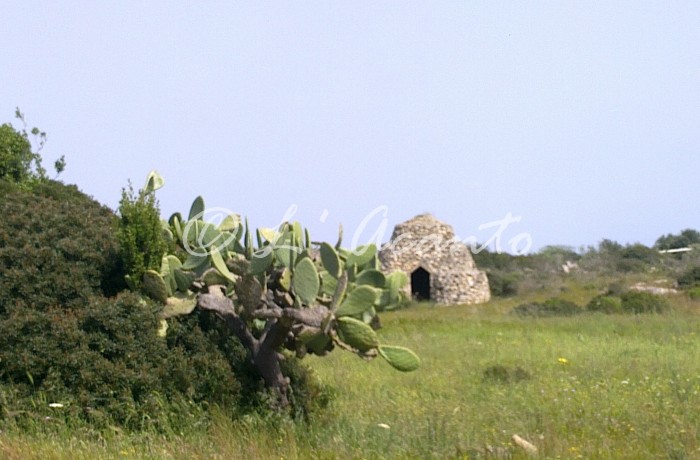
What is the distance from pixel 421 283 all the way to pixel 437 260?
8.10ft

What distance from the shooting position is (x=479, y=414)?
9.41 m

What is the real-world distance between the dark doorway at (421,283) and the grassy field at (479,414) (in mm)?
25628

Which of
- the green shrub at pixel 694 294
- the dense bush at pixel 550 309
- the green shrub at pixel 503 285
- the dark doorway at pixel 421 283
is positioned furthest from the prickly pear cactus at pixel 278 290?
the green shrub at pixel 503 285

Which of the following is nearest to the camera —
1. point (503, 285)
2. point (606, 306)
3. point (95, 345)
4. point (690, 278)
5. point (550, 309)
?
point (95, 345)

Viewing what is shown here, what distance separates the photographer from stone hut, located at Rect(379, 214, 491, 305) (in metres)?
40.2

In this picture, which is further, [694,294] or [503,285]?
[503,285]

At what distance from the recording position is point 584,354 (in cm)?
1457

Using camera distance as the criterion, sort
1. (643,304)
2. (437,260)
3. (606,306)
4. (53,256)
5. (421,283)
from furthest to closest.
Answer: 1. (421,283)
2. (437,260)
3. (606,306)
4. (643,304)
5. (53,256)

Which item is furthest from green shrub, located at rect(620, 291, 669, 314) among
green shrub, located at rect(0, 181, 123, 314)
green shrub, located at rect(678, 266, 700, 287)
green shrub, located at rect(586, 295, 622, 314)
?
green shrub, located at rect(0, 181, 123, 314)

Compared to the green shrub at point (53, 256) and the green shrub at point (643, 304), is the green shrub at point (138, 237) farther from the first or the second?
the green shrub at point (643, 304)

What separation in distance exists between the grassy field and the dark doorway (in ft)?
84.1

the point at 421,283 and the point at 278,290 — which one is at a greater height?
the point at 421,283

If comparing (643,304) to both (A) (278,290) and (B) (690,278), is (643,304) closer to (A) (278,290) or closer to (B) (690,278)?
(B) (690,278)

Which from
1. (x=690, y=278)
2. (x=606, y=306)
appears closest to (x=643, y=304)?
(x=606, y=306)
